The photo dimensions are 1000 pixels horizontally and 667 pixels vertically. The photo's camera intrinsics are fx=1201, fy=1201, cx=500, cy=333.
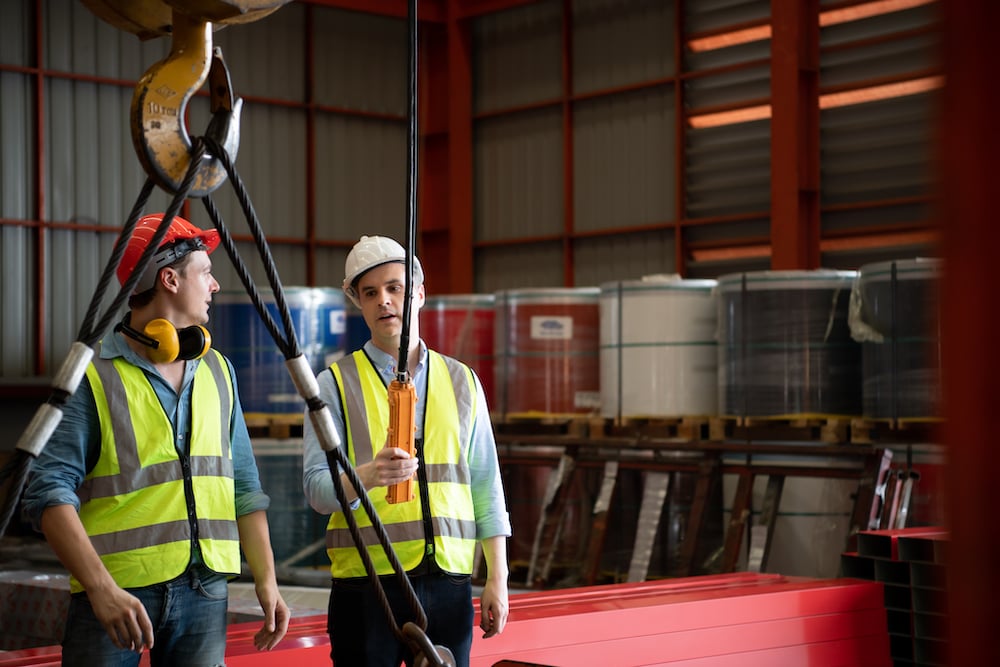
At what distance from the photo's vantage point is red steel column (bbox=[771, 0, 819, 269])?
471 inches

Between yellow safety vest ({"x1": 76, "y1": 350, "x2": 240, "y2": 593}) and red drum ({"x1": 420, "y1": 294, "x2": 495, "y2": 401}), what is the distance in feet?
24.0

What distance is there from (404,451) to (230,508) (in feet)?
1.60

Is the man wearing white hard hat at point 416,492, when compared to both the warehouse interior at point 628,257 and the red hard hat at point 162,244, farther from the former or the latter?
the warehouse interior at point 628,257

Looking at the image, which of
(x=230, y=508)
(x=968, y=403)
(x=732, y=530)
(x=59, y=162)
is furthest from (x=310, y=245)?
(x=968, y=403)

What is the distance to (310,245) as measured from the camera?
15.0 metres

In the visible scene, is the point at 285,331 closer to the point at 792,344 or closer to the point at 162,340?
the point at 162,340

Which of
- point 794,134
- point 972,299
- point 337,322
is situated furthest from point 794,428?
point 972,299

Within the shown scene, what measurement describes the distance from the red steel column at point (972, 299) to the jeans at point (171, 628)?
198 centimetres

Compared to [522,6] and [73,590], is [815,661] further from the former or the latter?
[522,6]

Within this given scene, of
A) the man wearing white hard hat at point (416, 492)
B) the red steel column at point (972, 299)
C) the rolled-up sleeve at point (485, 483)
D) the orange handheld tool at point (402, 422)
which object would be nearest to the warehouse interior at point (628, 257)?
the red steel column at point (972, 299)

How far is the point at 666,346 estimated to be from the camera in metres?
8.58

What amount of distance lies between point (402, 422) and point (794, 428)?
6233 mm

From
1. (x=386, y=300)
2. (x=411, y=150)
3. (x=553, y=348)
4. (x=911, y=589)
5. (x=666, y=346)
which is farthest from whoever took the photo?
(x=553, y=348)

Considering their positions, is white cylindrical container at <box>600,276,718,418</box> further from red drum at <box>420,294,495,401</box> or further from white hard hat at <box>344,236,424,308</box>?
white hard hat at <box>344,236,424,308</box>
